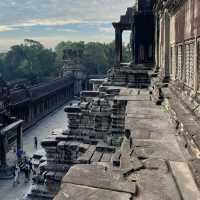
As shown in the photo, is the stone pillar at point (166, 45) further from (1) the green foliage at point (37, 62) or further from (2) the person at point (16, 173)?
(1) the green foliage at point (37, 62)

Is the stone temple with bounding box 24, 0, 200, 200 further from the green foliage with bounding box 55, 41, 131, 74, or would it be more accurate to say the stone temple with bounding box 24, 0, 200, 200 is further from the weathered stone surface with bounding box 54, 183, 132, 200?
the green foliage with bounding box 55, 41, 131, 74

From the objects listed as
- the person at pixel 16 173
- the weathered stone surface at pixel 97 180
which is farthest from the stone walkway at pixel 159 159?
the person at pixel 16 173

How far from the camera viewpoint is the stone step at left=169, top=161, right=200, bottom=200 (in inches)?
160

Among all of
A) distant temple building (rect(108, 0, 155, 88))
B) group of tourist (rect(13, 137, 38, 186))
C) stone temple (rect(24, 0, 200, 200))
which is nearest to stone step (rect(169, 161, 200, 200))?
stone temple (rect(24, 0, 200, 200))

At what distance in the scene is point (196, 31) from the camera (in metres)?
6.76

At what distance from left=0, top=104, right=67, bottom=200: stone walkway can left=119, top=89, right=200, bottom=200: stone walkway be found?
9767 millimetres

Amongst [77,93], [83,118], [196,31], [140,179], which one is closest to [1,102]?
[83,118]

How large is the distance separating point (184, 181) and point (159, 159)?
82cm

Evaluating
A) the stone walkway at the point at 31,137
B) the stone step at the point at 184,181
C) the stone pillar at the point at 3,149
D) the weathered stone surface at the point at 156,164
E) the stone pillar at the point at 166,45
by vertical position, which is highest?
the stone pillar at the point at 166,45

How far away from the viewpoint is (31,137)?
1113 inches

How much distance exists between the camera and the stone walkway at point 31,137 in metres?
15.8

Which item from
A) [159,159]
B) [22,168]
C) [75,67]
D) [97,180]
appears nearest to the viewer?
[97,180]

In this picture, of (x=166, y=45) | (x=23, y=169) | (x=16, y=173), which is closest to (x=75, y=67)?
(x=23, y=169)

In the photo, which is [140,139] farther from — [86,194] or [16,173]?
[16,173]
